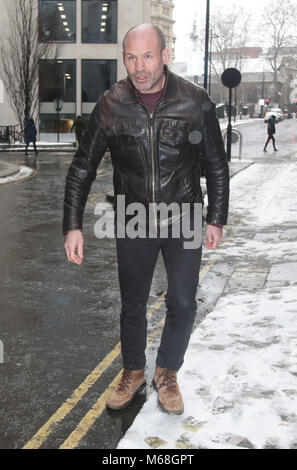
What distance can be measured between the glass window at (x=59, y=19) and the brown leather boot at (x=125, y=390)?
34.7 meters

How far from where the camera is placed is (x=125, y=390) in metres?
3.62

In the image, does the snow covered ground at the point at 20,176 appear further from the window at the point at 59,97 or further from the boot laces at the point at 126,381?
the window at the point at 59,97

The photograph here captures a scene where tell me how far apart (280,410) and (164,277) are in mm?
3426

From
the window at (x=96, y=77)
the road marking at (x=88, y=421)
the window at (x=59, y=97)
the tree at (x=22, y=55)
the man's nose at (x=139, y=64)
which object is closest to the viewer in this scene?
the man's nose at (x=139, y=64)

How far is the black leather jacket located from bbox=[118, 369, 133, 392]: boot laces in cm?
108

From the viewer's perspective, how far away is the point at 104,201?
502 inches

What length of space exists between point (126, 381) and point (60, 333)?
4.71 feet

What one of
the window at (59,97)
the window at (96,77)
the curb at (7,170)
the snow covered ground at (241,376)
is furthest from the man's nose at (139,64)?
the window at (96,77)

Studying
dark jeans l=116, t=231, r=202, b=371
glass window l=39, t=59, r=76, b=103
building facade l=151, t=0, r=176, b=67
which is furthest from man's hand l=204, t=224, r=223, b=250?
building facade l=151, t=0, r=176, b=67

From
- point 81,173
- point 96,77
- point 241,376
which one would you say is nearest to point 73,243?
point 81,173

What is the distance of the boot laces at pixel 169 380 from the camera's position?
140 inches

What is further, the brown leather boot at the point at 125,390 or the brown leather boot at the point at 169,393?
the brown leather boot at the point at 125,390

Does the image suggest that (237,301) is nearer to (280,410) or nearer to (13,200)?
(280,410)
